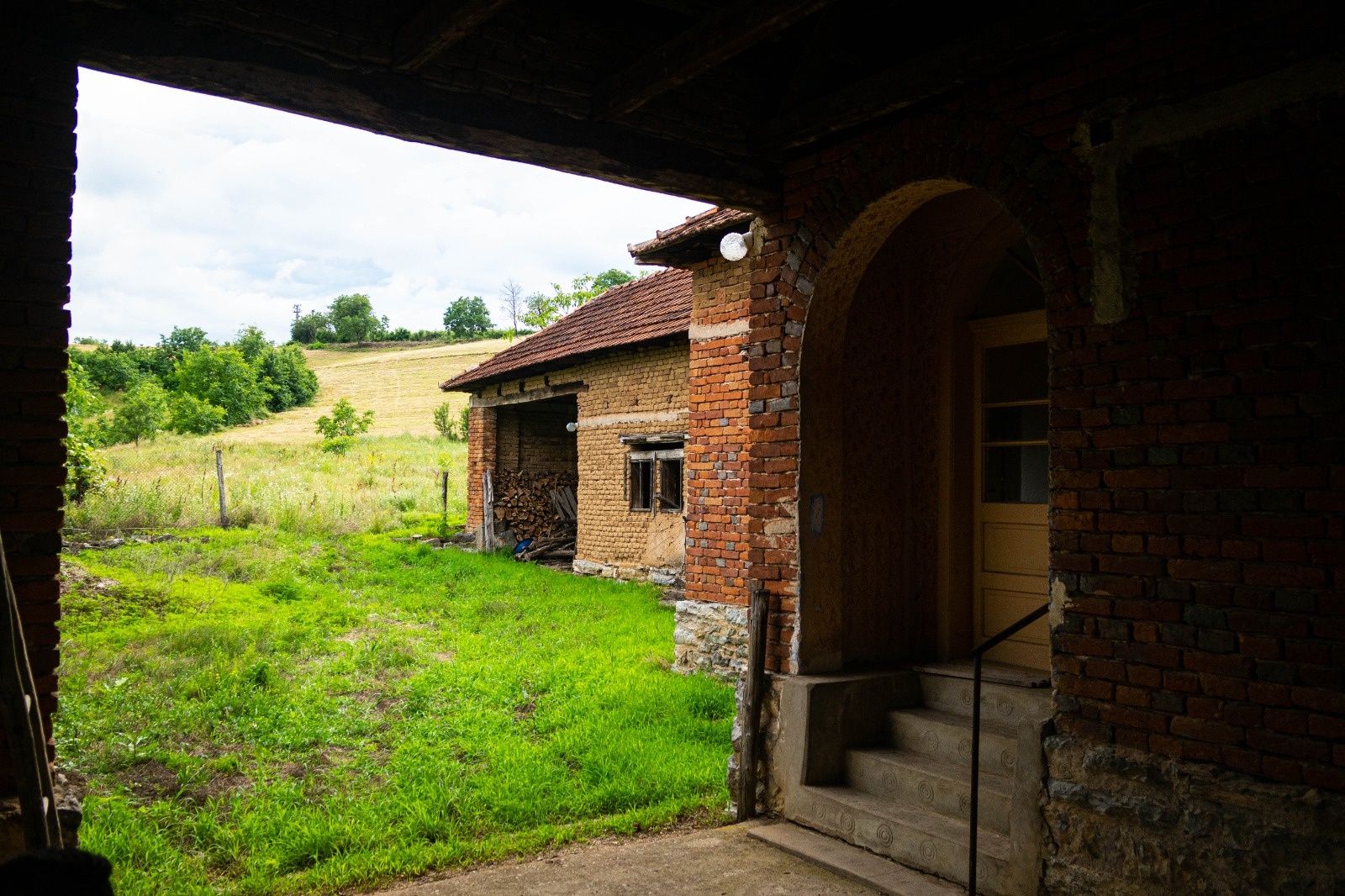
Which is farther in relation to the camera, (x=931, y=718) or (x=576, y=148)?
(x=931, y=718)

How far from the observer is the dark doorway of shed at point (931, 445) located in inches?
215

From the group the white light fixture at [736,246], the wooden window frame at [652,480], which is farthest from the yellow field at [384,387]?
the white light fixture at [736,246]

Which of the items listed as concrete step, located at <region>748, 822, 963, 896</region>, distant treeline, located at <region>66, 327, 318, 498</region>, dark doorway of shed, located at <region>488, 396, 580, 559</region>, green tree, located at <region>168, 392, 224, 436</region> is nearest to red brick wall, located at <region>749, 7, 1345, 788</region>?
concrete step, located at <region>748, 822, 963, 896</region>

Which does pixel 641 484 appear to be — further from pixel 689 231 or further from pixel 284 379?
pixel 284 379

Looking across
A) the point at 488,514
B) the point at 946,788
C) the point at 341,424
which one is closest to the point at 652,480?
the point at 488,514

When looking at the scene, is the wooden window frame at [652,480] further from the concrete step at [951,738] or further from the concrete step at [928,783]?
the concrete step at [928,783]

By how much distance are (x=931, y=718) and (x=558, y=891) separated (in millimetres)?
2439

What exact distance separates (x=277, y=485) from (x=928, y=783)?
2471 centimetres

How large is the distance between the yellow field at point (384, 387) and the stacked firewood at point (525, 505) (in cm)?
2665

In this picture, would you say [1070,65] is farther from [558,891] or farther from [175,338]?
[175,338]

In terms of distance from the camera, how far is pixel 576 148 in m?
4.81

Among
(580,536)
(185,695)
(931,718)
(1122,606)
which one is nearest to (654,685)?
(931,718)

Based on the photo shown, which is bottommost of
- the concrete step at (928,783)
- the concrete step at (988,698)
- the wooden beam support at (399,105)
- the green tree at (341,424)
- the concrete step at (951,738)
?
the concrete step at (928,783)

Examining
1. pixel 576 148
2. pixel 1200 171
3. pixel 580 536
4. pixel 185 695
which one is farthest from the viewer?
pixel 580 536
